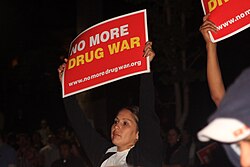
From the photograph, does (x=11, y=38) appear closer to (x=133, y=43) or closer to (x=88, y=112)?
(x=88, y=112)

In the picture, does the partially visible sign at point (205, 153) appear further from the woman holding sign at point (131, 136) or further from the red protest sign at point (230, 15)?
the red protest sign at point (230, 15)

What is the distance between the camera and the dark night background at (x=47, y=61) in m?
16.9

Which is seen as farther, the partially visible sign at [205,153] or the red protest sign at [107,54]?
the partially visible sign at [205,153]

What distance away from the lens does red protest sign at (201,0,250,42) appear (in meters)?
4.06

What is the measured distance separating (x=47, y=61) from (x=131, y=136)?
803 inches

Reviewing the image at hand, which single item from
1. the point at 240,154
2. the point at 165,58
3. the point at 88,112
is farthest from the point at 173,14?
the point at 240,154

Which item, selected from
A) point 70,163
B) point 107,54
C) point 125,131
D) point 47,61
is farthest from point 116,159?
A: point 47,61

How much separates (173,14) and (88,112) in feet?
10.5

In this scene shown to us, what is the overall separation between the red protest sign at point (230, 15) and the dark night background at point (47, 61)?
10582 mm

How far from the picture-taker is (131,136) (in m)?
4.16

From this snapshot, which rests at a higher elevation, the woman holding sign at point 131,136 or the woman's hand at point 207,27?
the woman's hand at point 207,27

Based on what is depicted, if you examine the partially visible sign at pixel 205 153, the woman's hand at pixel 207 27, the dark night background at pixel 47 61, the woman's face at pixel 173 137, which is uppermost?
the dark night background at pixel 47 61

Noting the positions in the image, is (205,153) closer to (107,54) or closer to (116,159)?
(107,54)

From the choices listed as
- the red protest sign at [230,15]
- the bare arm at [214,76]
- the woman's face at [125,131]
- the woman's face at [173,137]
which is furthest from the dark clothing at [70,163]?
the bare arm at [214,76]
